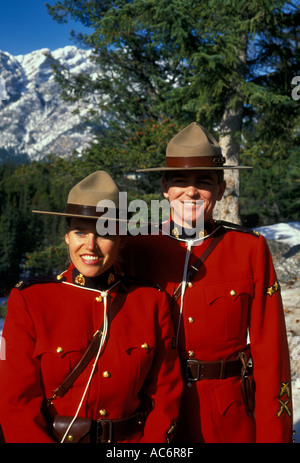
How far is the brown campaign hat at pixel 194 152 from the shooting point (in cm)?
227

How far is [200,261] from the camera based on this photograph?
93.7 inches

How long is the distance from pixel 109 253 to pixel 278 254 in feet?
27.2

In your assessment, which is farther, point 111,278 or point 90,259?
point 111,278

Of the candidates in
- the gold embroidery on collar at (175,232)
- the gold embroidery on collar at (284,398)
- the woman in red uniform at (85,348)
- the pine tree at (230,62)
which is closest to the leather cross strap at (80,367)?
the woman in red uniform at (85,348)

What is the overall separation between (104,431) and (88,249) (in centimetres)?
80

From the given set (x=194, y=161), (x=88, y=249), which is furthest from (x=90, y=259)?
(x=194, y=161)

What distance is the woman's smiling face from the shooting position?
1904 mm

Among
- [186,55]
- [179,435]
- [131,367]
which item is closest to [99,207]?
[131,367]

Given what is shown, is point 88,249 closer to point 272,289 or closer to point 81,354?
point 81,354

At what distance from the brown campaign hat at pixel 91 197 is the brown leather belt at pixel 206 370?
89cm

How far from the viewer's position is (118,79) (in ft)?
54.5

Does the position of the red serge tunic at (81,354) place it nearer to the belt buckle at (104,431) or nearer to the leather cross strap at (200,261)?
the belt buckle at (104,431)

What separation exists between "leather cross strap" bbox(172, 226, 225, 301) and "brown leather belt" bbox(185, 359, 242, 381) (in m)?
0.35
